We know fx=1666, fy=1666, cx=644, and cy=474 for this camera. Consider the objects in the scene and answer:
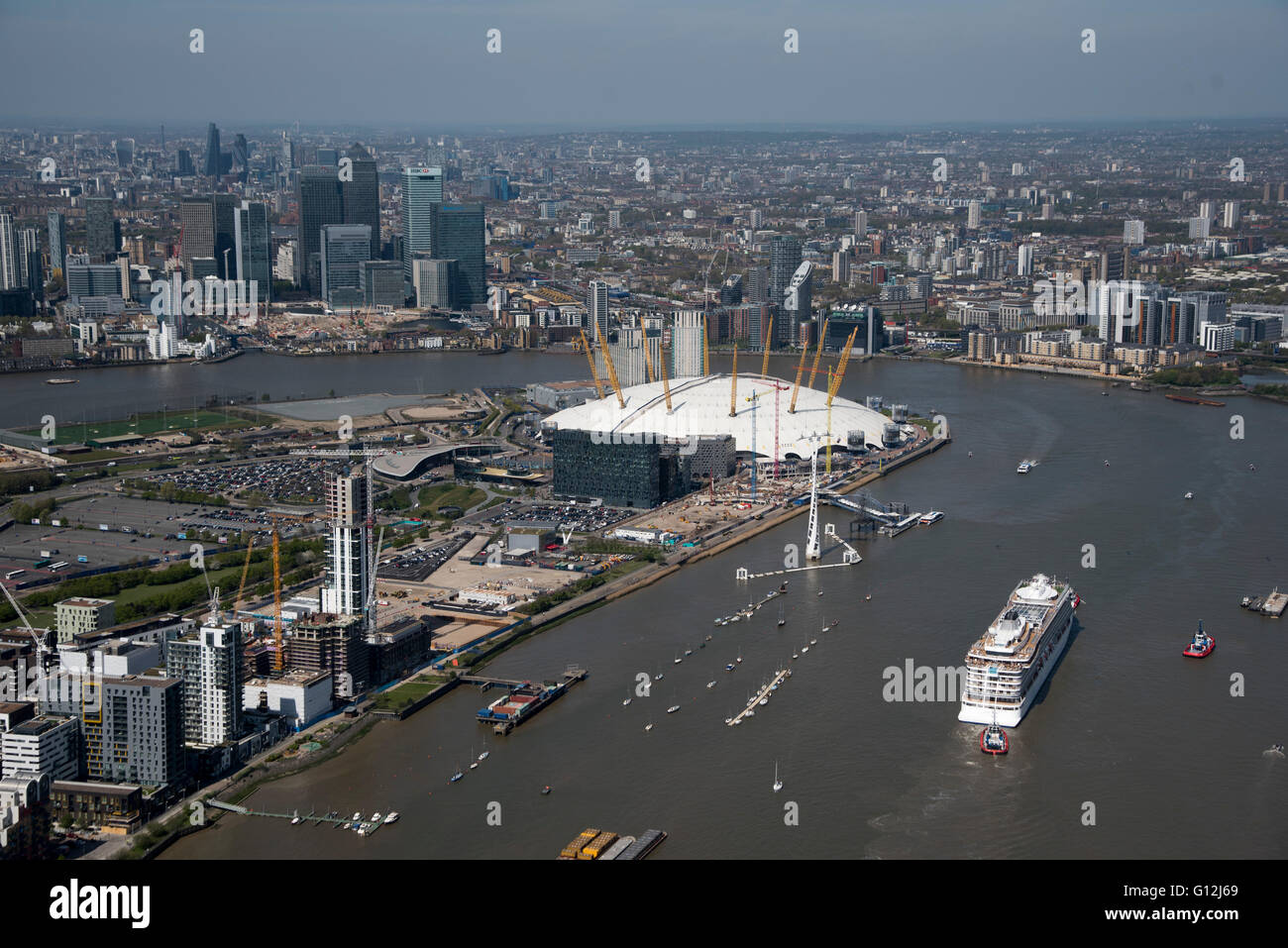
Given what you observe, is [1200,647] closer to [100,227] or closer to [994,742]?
[994,742]

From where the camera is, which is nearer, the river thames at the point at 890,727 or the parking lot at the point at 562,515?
the river thames at the point at 890,727

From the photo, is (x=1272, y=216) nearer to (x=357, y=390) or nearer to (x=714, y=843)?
(x=357, y=390)

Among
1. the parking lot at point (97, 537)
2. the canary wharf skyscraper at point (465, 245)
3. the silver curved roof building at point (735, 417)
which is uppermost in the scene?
the canary wharf skyscraper at point (465, 245)

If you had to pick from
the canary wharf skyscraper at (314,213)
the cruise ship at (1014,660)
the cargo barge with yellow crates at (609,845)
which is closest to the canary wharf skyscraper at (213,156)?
the canary wharf skyscraper at (314,213)

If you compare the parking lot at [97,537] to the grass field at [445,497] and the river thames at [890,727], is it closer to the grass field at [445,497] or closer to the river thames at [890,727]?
the grass field at [445,497]

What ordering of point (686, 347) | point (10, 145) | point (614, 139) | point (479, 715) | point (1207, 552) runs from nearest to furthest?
1. point (479, 715)
2. point (1207, 552)
3. point (686, 347)
4. point (10, 145)
5. point (614, 139)
